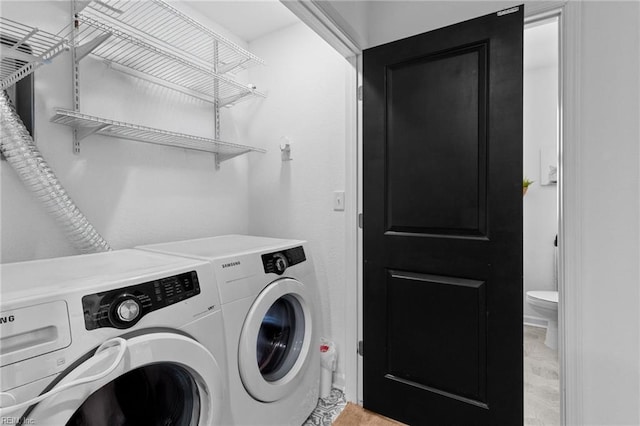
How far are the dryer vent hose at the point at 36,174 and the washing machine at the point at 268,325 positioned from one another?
277mm

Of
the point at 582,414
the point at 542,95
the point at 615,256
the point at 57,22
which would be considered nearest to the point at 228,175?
the point at 57,22

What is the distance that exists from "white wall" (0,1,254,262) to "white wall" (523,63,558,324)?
2.76 m

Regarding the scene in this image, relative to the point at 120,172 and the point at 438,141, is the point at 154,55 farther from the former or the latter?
the point at 438,141

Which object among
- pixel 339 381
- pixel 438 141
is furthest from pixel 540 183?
pixel 339 381

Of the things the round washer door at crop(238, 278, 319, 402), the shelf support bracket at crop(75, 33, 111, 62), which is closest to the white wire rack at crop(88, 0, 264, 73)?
the shelf support bracket at crop(75, 33, 111, 62)

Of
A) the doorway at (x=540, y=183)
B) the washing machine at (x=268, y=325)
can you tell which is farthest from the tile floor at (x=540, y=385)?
the washing machine at (x=268, y=325)

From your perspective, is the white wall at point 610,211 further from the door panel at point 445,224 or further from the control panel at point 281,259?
the control panel at point 281,259

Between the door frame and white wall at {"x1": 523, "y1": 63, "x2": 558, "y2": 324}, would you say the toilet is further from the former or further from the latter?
the door frame

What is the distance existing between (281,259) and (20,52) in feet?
3.66

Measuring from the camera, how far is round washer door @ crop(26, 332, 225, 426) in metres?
0.68

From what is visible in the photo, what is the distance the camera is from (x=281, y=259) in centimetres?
146

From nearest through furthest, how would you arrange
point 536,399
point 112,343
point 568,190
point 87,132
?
1. point 112,343
2. point 568,190
3. point 87,132
4. point 536,399

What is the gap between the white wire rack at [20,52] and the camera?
87cm

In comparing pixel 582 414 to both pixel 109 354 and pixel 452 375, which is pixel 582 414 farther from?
pixel 109 354
